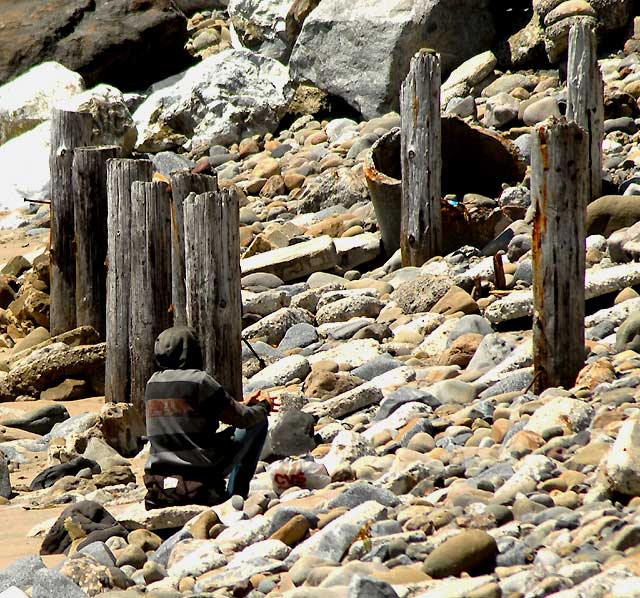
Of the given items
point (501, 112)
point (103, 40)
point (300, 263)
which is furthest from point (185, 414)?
point (103, 40)

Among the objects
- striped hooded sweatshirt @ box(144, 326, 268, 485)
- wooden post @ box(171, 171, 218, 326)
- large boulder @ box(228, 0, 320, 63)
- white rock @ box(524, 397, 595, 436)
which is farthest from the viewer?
large boulder @ box(228, 0, 320, 63)

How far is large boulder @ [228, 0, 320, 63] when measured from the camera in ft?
69.4

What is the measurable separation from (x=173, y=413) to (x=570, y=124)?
2.88 m

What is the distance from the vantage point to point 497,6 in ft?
61.9

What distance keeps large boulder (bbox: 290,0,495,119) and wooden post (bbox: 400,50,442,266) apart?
249 inches

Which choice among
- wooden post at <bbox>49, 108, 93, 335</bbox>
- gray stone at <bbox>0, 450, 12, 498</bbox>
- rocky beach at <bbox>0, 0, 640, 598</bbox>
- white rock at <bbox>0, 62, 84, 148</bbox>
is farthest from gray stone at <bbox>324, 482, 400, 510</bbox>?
white rock at <bbox>0, 62, 84, 148</bbox>

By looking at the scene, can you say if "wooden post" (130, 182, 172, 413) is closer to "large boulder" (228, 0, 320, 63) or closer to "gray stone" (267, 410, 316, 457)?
"gray stone" (267, 410, 316, 457)

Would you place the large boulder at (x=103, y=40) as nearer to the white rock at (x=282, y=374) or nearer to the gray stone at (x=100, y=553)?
the white rock at (x=282, y=374)

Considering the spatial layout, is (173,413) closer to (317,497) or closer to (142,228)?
(317,497)

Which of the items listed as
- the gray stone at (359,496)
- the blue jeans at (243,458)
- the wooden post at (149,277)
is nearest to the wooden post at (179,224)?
the wooden post at (149,277)

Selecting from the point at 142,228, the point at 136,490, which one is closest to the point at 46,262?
the point at 142,228

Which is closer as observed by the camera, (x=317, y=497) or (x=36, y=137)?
(x=317, y=497)

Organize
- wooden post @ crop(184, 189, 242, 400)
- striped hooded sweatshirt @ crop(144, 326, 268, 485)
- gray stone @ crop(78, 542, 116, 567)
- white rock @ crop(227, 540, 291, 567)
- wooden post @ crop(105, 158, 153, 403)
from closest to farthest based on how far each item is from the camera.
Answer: white rock @ crop(227, 540, 291, 567)
gray stone @ crop(78, 542, 116, 567)
striped hooded sweatshirt @ crop(144, 326, 268, 485)
wooden post @ crop(184, 189, 242, 400)
wooden post @ crop(105, 158, 153, 403)

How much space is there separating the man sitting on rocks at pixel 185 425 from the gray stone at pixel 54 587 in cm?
125
